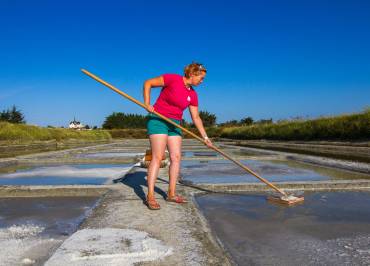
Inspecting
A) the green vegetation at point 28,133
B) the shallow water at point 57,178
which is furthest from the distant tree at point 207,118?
the shallow water at point 57,178

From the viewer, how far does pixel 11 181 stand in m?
5.55

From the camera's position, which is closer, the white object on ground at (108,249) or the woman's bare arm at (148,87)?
the white object on ground at (108,249)

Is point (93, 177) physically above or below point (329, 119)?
below

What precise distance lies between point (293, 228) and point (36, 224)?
75.4 inches

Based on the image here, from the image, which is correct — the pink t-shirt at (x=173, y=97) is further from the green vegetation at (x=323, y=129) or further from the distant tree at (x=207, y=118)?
the distant tree at (x=207, y=118)

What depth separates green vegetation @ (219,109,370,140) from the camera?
48.9 feet

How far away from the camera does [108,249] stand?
2105 mm

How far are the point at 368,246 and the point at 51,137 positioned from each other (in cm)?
2882

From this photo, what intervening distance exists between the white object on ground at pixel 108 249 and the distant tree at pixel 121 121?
63958 millimetres

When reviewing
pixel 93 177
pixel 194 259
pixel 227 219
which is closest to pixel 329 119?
pixel 93 177

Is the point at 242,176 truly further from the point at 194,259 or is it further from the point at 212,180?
the point at 194,259

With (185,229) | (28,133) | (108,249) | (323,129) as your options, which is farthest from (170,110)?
(28,133)

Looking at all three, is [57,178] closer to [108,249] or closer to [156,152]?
[156,152]

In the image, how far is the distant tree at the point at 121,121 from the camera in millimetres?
66125
